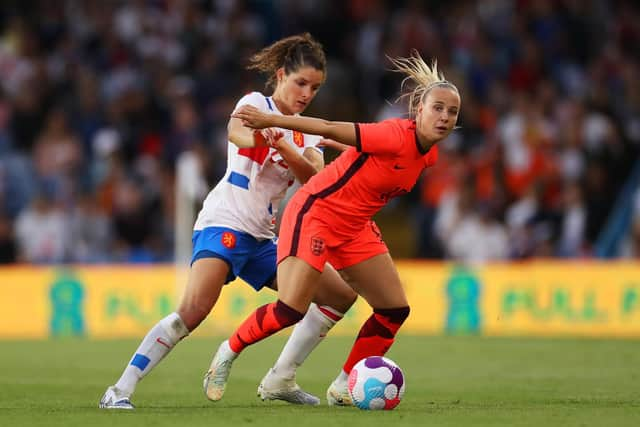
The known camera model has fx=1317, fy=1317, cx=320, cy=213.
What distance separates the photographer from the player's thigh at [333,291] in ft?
29.5

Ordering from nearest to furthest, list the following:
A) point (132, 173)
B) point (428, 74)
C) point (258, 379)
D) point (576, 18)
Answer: point (428, 74) < point (258, 379) < point (132, 173) < point (576, 18)

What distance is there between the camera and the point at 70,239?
19.2 m

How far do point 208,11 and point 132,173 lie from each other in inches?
145

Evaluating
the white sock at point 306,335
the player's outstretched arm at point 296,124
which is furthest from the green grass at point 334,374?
the player's outstretched arm at point 296,124

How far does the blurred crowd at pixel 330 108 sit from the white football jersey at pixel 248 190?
974 cm

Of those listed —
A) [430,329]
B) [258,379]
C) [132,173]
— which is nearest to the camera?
[258,379]

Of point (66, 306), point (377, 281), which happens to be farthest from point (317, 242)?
point (66, 306)

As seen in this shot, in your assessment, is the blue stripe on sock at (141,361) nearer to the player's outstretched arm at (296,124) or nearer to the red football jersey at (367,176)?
→ the red football jersey at (367,176)

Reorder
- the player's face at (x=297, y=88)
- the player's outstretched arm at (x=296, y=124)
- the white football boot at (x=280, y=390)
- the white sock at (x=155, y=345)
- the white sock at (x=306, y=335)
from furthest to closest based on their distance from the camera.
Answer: the white sock at (x=306, y=335) < the white football boot at (x=280, y=390) < the player's face at (x=297, y=88) < the white sock at (x=155, y=345) < the player's outstretched arm at (x=296, y=124)

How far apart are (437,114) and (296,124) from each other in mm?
943

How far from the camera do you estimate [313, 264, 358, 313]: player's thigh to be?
8984 millimetres

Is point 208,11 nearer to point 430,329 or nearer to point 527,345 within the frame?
point 430,329

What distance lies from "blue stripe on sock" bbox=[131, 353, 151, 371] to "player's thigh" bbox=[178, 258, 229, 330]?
346 millimetres

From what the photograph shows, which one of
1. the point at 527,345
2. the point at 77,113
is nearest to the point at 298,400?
the point at 527,345
